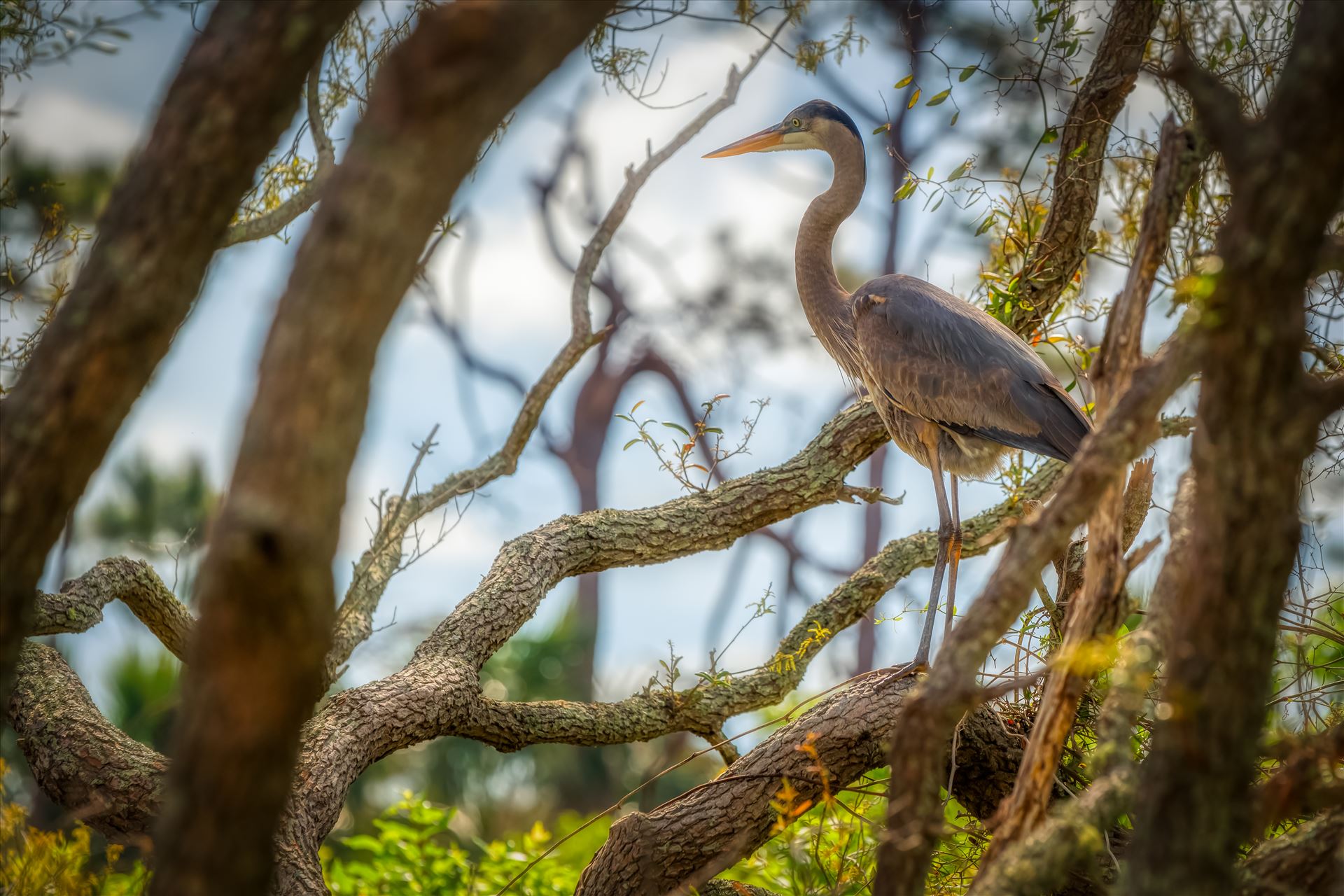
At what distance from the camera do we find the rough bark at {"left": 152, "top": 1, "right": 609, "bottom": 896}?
1.59m

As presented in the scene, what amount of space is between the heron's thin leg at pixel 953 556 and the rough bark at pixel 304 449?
3.07 metres

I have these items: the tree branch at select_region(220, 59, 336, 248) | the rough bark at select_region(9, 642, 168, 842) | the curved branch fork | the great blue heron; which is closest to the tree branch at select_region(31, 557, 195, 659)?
the curved branch fork

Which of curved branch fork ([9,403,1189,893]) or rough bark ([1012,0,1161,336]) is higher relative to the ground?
rough bark ([1012,0,1161,336])

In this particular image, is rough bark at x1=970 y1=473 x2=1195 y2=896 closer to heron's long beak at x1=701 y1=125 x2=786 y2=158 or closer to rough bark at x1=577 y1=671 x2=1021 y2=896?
rough bark at x1=577 y1=671 x2=1021 y2=896

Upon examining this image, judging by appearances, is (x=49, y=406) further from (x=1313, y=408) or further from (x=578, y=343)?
(x=578, y=343)

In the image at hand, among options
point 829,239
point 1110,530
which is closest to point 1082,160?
point 829,239

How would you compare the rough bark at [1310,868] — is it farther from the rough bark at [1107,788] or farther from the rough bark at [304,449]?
the rough bark at [304,449]

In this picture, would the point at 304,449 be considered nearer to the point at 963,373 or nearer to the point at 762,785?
the point at 762,785

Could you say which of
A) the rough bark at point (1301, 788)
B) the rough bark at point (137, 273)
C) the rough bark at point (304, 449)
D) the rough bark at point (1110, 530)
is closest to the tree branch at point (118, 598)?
the rough bark at point (137, 273)

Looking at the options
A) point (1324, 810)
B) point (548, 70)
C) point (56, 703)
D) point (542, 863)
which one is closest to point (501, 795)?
point (542, 863)

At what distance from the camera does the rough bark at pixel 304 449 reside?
62.7 inches

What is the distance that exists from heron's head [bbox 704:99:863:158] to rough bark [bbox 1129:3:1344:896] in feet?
11.5

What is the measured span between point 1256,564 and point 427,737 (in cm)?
269

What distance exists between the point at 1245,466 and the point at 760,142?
4101 millimetres
